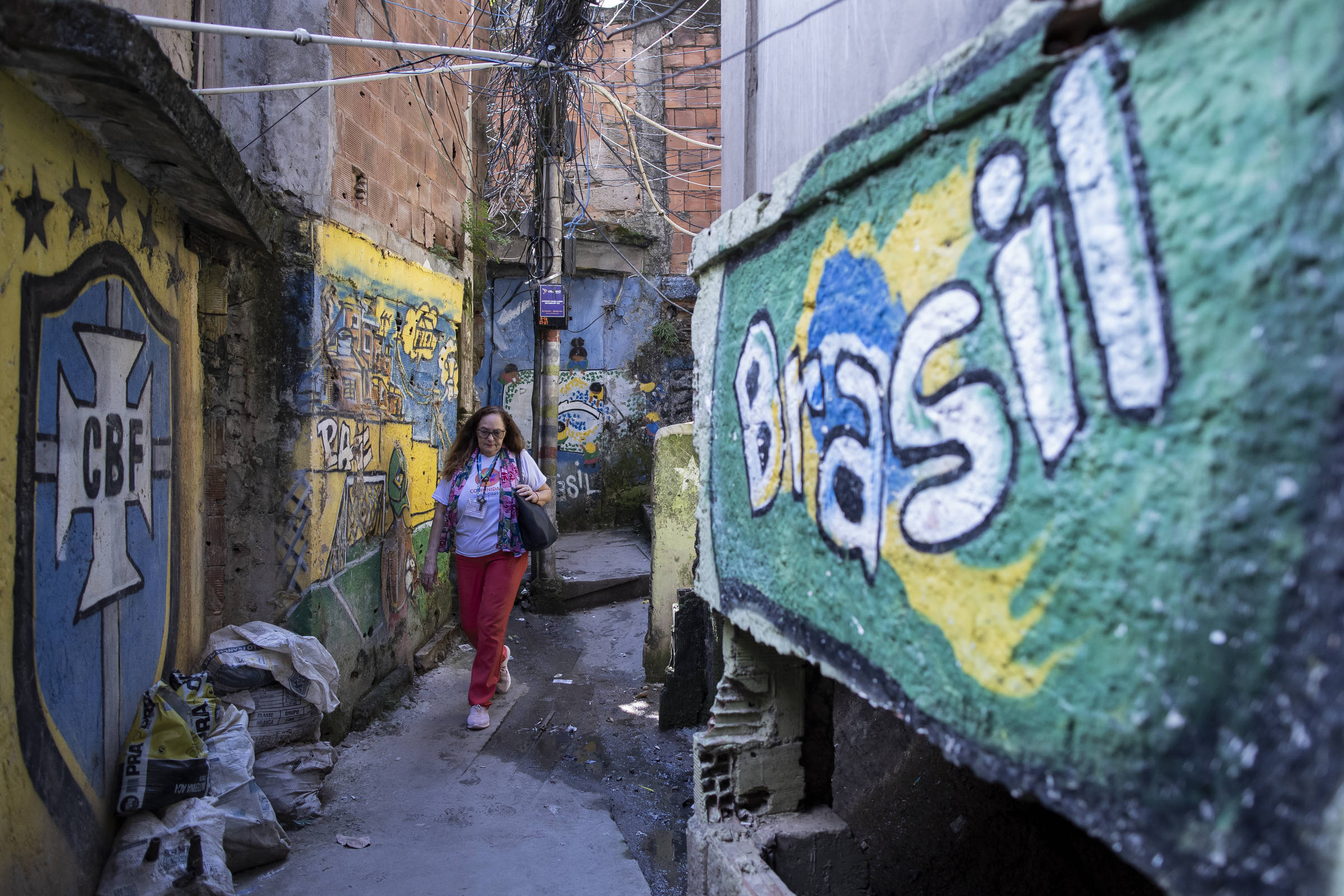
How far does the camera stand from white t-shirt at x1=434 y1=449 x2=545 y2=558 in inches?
187

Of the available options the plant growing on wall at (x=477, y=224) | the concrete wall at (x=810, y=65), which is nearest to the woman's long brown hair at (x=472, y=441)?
the concrete wall at (x=810, y=65)

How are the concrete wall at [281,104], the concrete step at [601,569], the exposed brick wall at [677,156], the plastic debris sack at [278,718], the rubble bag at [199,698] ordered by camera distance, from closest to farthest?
1. the rubble bag at [199,698]
2. the plastic debris sack at [278,718]
3. the concrete wall at [281,104]
4. the concrete step at [601,569]
5. the exposed brick wall at [677,156]

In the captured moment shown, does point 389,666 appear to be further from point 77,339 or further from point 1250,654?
point 1250,654

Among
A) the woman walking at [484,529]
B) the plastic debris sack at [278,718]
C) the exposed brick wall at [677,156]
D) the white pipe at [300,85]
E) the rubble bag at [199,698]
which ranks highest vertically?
the exposed brick wall at [677,156]

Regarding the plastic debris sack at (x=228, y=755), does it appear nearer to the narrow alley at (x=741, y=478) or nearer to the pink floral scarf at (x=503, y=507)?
the narrow alley at (x=741, y=478)

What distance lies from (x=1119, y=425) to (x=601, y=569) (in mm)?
7607

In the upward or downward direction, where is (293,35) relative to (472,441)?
upward

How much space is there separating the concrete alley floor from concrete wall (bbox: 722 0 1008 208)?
2.76m

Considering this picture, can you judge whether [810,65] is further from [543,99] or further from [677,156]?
[677,156]

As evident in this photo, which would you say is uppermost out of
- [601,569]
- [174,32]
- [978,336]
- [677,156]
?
[677,156]

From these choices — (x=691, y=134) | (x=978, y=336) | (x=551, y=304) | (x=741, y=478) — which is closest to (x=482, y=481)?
(x=741, y=478)

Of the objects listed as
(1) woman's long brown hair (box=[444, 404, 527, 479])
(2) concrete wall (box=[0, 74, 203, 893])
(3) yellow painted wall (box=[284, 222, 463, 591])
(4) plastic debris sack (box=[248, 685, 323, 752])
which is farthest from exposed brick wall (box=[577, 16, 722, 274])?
(4) plastic debris sack (box=[248, 685, 323, 752])

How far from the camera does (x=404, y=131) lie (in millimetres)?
5438

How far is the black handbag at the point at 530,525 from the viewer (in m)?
4.73
